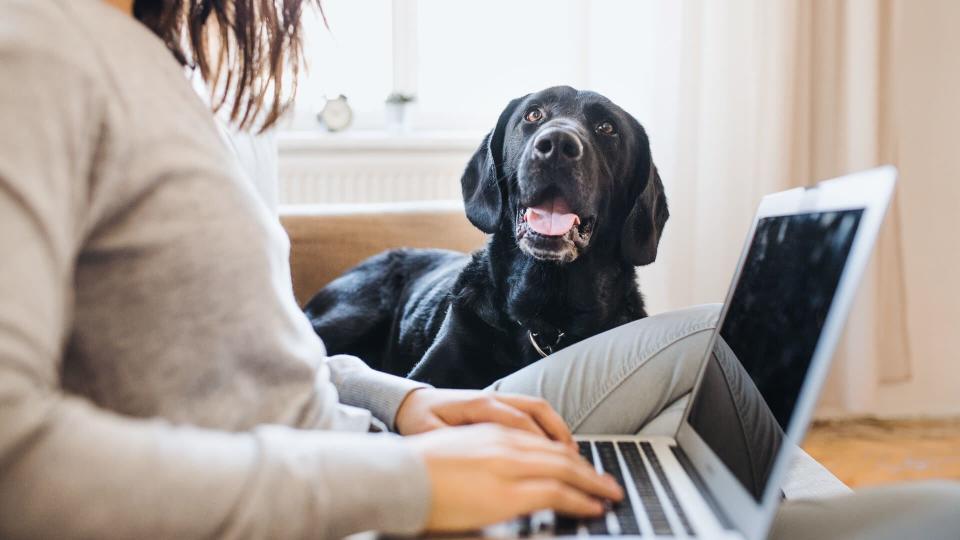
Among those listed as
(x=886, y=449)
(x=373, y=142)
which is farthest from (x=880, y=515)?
(x=373, y=142)

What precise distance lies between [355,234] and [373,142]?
3.55 ft

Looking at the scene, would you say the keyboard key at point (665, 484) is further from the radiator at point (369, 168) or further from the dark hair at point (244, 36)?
the radiator at point (369, 168)

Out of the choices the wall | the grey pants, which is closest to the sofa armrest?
the grey pants

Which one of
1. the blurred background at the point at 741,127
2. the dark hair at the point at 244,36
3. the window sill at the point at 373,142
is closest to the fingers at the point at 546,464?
the dark hair at the point at 244,36

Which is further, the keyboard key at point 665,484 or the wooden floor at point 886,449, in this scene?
the wooden floor at point 886,449

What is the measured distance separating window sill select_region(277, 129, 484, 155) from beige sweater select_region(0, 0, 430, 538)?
2491 millimetres

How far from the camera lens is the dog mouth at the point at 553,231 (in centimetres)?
148

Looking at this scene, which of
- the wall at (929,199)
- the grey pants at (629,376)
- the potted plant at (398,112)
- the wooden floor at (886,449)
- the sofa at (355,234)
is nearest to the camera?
the grey pants at (629,376)

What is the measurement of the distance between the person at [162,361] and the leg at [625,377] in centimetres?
29

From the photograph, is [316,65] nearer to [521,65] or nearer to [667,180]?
[521,65]

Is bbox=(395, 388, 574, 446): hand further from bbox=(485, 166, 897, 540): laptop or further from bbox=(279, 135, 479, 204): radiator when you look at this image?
bbox=(279, 135, 479, 204): radiator

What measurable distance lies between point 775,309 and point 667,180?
2213 millimetres

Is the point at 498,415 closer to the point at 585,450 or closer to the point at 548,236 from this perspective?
the point at 585,450

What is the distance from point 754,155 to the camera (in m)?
2.85
